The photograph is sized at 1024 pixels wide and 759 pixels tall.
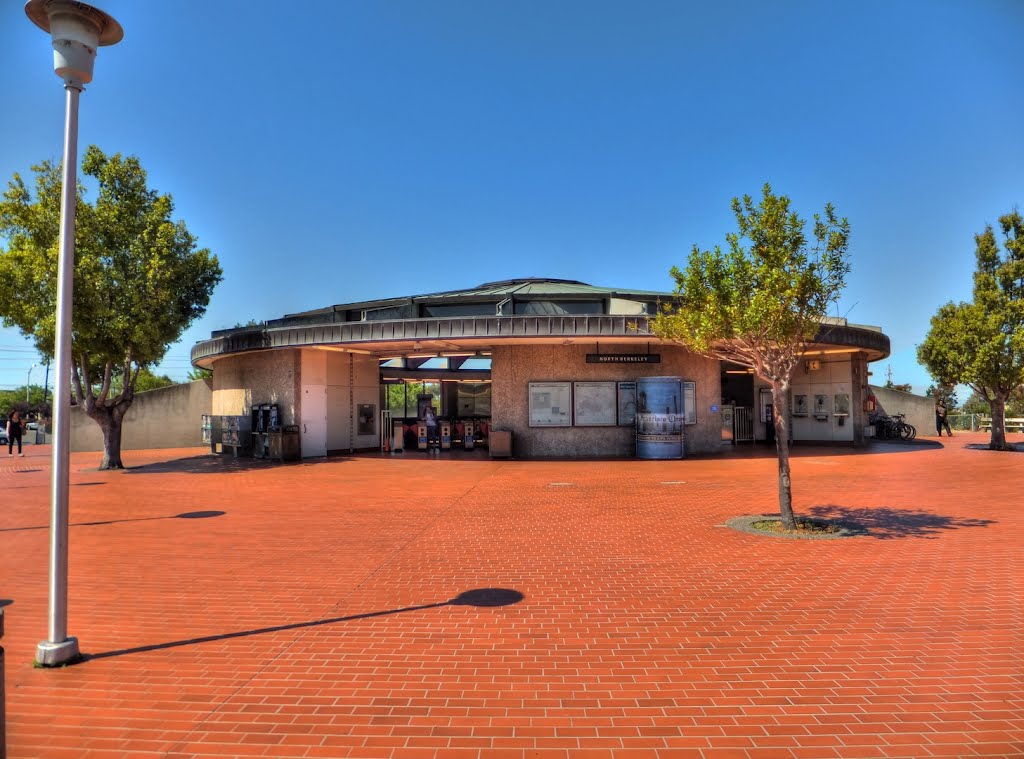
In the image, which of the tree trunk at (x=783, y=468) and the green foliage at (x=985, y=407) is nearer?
the tree trunk at (x=783, y=468)

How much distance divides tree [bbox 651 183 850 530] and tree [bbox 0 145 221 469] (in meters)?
14.9

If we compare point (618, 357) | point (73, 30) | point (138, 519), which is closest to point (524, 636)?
point (73, 30)

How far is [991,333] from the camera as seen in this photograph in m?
18.5

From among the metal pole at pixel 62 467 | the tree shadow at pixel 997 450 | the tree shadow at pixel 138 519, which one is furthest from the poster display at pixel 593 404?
the metal pole at pixel 62 467

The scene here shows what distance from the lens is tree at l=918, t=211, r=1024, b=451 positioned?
60.5 feet

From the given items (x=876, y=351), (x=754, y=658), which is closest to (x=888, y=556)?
(x=754, y=658)

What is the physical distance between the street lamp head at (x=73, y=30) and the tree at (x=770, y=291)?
7045 millimetres

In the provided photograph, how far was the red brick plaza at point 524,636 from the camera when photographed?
10.3 ft

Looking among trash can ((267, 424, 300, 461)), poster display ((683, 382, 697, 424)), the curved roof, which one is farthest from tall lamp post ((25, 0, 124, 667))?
poster display ((683, 382, 697, 424))

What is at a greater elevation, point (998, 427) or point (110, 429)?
point (110, 429)

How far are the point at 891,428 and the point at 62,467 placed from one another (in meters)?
30.0

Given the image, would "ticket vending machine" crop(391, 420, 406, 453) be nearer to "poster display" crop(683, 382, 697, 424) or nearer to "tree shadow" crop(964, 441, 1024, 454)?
"poster display" crop(683, 382, 697, 424)

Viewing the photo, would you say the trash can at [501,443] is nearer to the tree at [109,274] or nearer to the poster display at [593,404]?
the poster display at [593,404]

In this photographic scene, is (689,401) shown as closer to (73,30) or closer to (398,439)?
(398,439)
